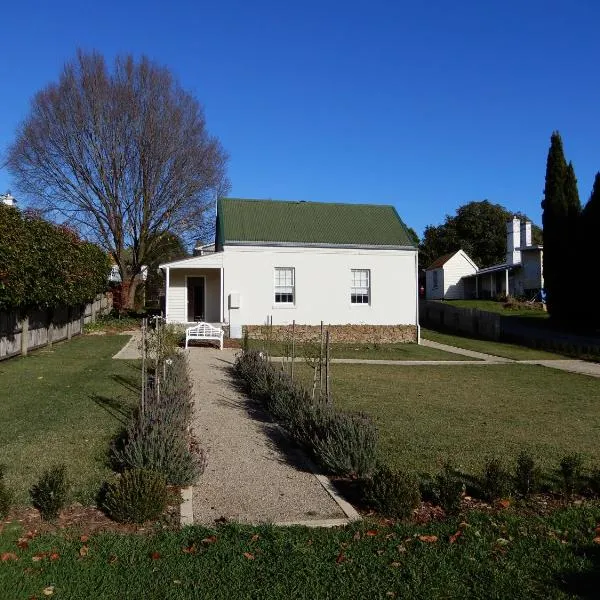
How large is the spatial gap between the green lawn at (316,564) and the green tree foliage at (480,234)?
6193 centimetres

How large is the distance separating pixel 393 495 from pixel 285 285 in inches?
810

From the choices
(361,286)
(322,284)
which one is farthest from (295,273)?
(361,286)

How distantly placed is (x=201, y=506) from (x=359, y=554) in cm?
180

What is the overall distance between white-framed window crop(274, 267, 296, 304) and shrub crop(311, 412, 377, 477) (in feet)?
61.7

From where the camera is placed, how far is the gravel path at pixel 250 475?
18.2 ft

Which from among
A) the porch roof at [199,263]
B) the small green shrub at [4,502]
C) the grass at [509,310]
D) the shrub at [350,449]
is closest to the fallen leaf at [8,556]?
the small green shrub at [4,502]

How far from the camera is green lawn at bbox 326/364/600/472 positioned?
781 centimetres

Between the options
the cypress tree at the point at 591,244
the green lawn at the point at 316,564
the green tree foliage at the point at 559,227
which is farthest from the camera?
the green tree foliage at the point at 559,227

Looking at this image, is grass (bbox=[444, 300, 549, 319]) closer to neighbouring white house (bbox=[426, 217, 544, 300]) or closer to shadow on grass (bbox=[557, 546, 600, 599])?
neighbouring white house (bbox=[426, 217, 544, 300])

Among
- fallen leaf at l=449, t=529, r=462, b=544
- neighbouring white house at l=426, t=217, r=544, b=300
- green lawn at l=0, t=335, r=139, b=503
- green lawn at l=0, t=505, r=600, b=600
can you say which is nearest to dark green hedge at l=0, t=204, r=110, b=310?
green lawn at l=0, t=335, r=139, b=503

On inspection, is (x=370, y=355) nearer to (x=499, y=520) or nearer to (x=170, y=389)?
(x=170, y=389)

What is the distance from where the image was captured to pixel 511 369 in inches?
706

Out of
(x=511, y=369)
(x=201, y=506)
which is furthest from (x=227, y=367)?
(x=201, y=506)

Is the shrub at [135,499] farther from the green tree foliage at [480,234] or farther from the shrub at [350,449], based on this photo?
the green tree foliage at [480,234]
